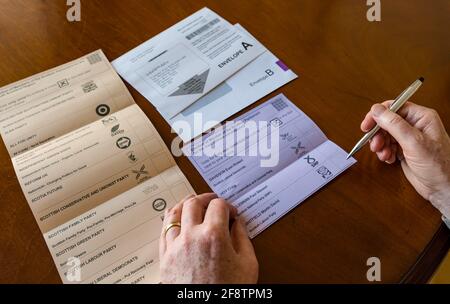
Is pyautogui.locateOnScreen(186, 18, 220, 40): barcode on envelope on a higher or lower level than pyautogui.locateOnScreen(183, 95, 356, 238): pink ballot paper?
higher

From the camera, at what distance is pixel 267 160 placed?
0.63 m

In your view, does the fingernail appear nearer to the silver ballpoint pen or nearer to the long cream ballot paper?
the silver ballpoint pen

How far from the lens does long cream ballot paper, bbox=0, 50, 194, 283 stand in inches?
21.5

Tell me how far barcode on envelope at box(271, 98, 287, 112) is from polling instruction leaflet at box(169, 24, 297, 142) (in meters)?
0.02

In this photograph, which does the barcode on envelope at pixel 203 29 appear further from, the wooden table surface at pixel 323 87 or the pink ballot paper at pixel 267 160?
the pink ballot paper at pixel 267 160

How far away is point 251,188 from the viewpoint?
604mm

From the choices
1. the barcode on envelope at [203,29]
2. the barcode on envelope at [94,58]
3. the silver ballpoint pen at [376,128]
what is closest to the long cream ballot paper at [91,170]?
the barcode on envelope at [94,58]

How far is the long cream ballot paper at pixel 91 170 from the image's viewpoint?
1.79 feet

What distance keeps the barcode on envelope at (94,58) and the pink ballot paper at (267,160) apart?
27 centimetres

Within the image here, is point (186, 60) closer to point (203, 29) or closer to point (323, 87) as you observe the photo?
point (203, 29)

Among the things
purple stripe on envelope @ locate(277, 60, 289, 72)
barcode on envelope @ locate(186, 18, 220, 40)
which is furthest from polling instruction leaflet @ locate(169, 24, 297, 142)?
barcode on envelope @ locate(186, 18, 220, 40)

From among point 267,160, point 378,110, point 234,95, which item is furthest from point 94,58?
point 378,110

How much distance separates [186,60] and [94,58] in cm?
18

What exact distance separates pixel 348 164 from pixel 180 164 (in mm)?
271
